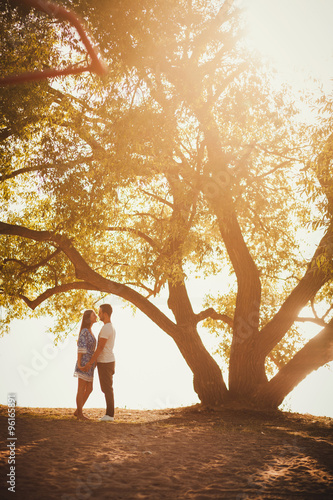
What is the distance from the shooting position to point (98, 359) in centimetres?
799

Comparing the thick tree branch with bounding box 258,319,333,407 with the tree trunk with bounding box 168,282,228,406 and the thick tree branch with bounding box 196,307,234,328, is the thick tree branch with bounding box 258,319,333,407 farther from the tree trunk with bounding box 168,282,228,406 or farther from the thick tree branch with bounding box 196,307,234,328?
the thick tree branch with bounding box 196,307,234,328

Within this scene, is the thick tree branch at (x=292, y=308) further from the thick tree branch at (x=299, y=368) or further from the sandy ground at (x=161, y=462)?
the sandy ground at (x=161, y=462)

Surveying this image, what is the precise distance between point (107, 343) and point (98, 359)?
32 cm

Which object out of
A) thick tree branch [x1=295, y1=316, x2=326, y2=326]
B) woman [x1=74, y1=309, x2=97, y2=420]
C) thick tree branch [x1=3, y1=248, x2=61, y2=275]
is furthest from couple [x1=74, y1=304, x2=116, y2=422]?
thick tree branch [x1=295, y1=316, x2=326, y2=326]

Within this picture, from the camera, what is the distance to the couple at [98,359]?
26.0 feet

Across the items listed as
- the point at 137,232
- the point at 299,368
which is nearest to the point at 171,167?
the point at 137,232

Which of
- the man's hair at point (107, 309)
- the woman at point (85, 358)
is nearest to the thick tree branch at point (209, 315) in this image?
the man's hair at point (107, 309)

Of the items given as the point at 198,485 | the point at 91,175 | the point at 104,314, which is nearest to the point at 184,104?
the point at 91,175

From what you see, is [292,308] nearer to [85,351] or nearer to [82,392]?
[85,351]

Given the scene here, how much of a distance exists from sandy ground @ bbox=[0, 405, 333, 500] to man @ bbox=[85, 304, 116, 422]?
2.28 ft

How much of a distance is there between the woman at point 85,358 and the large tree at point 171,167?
2299mm

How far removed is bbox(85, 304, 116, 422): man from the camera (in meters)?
7.88

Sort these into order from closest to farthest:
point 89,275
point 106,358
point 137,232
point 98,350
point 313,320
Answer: point 98,350 < point 106,358 < point 89,275 < point 137,232 < point 313,320

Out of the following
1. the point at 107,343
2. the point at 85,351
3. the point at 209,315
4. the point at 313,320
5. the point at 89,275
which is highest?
the point at 89,275
